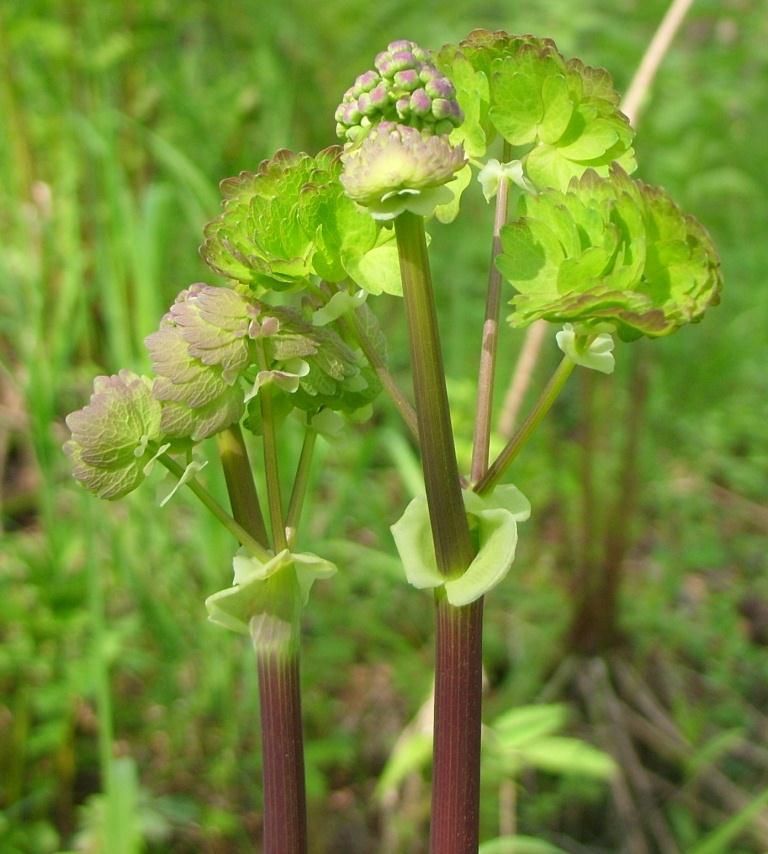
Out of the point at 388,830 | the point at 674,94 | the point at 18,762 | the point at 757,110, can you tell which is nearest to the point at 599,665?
the point at 388,830

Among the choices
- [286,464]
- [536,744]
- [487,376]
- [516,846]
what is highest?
[487,376]

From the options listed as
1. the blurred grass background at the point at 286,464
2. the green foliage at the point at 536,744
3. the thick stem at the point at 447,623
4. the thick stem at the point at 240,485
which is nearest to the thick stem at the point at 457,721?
the thick stem at the point at 447,623

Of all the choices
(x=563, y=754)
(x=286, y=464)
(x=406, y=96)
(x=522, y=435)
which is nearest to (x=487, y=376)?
(x=522, y=435)

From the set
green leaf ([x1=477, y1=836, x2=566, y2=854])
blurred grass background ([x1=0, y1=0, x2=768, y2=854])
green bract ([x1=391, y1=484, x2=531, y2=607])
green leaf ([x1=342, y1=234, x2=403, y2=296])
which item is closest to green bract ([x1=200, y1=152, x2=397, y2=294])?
green leaf ([x1=342, y1=234, x2=403, y2=296])

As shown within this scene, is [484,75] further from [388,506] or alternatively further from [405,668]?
[388,506]

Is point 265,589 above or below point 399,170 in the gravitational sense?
below

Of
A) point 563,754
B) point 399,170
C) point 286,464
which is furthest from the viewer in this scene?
point 286,464

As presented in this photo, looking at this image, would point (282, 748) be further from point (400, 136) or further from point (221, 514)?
point (400, 136)

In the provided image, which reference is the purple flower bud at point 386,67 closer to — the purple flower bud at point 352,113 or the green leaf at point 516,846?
the purple flower bud at point 352,113

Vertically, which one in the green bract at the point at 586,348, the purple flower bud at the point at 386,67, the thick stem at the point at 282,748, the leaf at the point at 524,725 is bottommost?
the leaf at the point at 524,725
